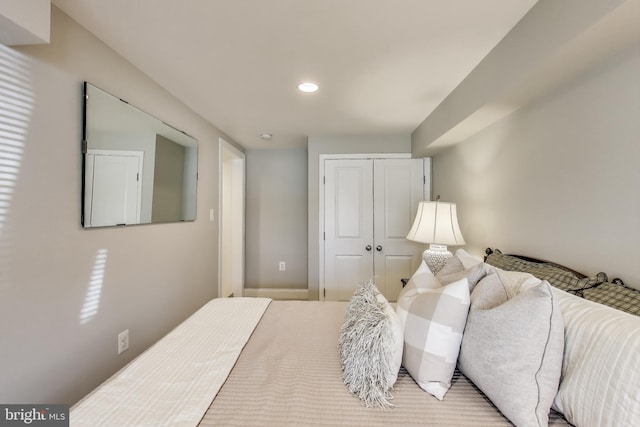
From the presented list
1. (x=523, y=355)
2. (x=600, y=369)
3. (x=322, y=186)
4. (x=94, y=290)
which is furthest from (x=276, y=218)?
(x=600, y=369)

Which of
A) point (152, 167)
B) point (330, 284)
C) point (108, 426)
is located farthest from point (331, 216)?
point (108, 426)

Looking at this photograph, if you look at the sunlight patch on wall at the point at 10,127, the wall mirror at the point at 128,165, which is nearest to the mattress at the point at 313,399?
the sunlight patch on wall at the point at 10,127

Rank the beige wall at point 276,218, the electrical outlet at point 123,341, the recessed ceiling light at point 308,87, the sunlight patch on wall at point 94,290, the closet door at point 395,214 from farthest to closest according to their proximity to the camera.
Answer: the beige wall at point 276,218 < the closet door at point 395,214 < the recessed ceiling light at point 308,87 < the electrical outlet at point 123,341 < the sunlight patch on wall at point 94,290

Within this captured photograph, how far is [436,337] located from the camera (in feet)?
3.12

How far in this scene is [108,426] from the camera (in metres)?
0.76

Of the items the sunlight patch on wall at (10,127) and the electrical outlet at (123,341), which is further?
the electrical outlet at (123,341)

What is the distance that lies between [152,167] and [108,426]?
1.60 metres

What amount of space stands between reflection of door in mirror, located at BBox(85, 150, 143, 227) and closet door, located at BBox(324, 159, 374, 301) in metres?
2.02

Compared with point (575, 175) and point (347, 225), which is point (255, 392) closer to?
point (575, 175)

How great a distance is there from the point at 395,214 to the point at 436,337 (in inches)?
94.3

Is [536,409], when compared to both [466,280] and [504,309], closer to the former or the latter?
[504,309]

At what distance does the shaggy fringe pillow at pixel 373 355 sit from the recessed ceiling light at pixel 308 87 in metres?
1.62

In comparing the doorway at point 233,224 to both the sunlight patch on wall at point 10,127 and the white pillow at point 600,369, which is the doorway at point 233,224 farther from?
the white pillow at point 600,369

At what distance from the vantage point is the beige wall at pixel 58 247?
A: 1105mm
